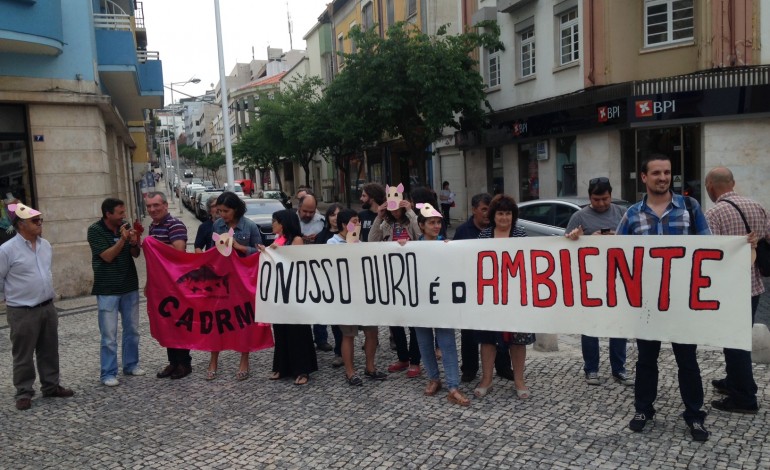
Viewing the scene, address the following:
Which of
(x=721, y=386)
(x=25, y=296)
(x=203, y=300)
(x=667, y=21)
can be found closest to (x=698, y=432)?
(x=721, y=386)

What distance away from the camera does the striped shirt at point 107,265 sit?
6.46 meters

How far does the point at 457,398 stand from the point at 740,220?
261cm

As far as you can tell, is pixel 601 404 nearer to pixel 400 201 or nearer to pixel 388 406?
pixel 388 406

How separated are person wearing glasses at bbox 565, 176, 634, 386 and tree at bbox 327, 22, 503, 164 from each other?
15153 mm

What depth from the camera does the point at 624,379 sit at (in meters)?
5.89

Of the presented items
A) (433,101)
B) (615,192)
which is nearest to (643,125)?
(615,192)

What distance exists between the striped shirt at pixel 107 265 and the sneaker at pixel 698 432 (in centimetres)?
515

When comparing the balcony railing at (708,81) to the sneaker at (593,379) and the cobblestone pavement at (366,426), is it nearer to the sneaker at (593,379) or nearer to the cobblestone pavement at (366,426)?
the cobblestone pavement at (366,426)

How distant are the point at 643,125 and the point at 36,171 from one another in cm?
1379

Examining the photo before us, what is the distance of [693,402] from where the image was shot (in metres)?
4.62

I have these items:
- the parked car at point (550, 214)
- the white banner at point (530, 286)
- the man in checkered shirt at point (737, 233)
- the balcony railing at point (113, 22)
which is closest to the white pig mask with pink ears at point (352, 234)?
the white banner at point (530, 286)

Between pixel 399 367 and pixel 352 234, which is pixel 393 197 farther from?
pixel 399 367

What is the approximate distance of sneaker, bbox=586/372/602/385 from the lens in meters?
5.91

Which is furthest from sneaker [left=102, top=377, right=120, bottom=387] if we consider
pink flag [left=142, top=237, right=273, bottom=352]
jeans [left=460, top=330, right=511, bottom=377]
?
jeans [left=460, top=330, right=511, bottom=377]
